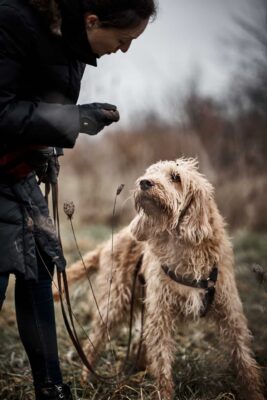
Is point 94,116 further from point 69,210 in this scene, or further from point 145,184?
point 145,184

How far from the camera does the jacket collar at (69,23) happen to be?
2049 millimetres

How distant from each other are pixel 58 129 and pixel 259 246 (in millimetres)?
6442

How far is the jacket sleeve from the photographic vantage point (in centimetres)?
198

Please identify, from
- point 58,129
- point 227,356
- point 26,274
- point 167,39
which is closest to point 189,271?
point 227,356

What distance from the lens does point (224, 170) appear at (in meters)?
9.61

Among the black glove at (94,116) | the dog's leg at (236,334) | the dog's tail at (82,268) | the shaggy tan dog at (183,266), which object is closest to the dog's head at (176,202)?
the shaggy tan dog at (183,266)

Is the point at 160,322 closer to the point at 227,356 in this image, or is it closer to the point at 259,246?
the point at 227,356

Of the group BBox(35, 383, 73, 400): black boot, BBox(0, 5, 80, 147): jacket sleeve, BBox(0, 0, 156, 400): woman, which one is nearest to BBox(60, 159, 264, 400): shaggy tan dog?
BBox(35, 383, 73, 400): black boot

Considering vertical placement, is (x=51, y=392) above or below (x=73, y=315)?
below

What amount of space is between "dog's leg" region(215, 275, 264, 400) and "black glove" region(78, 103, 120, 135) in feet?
4.71

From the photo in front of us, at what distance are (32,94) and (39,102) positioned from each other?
0.10m

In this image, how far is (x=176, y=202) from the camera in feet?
9.97

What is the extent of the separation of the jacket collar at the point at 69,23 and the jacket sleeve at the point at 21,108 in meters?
0.10

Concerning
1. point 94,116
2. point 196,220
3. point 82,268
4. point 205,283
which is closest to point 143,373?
point 205,283
